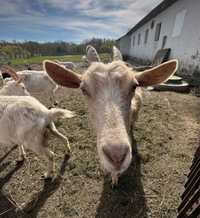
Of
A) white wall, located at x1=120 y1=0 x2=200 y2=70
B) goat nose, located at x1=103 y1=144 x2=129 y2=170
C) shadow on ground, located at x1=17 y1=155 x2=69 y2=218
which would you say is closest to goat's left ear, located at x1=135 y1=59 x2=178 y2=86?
goat nose, located at x1=103 y1=144 x2=129 y2=170

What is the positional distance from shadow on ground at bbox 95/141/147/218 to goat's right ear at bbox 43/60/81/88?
1766mm

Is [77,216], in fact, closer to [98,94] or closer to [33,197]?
[33,197]

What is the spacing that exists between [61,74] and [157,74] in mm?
1194

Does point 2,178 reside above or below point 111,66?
below

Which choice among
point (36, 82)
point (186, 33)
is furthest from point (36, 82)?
point (186, 33)

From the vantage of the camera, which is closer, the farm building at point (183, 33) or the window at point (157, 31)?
the farm building at point (183, 33)

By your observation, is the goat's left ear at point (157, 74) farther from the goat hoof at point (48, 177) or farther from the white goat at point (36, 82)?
the white goat at point (36, 82)

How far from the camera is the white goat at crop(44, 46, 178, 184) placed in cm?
136

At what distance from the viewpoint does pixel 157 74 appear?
6.85ft

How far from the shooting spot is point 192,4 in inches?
364

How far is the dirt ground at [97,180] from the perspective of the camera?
2498mm

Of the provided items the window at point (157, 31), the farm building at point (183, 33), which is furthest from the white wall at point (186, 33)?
the window at point (157, 31)

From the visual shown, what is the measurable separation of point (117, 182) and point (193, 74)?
7994 mm

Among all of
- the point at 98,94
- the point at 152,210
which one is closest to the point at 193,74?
the point at 152,210
